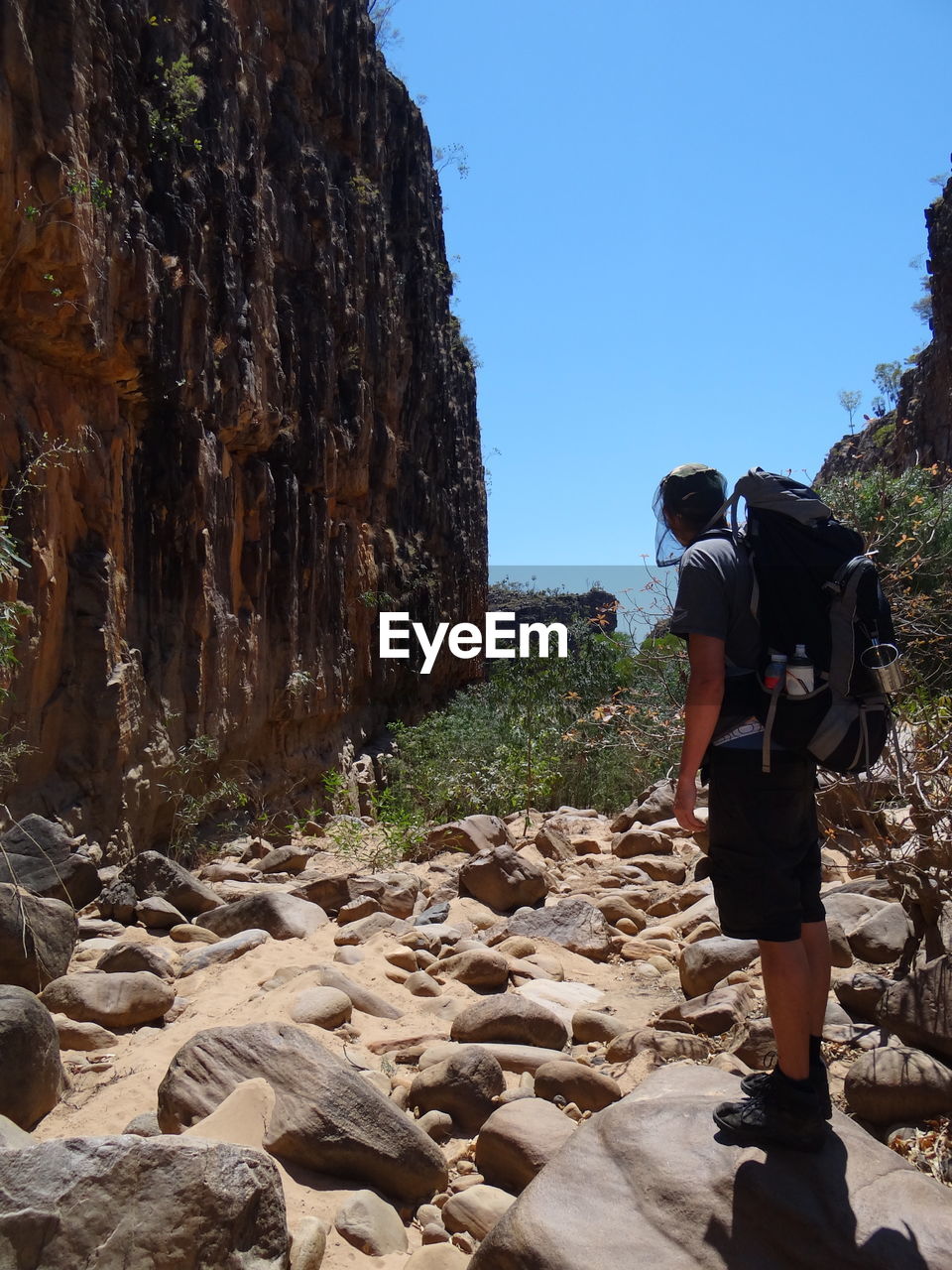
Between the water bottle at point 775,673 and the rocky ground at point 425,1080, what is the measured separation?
3.86 feet

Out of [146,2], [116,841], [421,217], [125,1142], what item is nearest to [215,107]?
[146,2]

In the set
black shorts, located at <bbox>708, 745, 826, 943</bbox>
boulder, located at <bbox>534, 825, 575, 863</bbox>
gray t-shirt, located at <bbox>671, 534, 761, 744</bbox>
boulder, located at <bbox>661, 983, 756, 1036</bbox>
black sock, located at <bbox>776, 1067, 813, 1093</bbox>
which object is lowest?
boulder, located at <bbox>534, 825, 575, 863</bbox>

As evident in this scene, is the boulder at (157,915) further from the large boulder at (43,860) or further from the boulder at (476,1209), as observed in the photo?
the boulder at (476,1209)

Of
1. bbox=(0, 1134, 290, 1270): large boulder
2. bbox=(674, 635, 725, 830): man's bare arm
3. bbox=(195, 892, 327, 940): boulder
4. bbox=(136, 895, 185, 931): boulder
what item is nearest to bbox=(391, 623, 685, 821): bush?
bbox=(195, 892, 327, 940): boulder

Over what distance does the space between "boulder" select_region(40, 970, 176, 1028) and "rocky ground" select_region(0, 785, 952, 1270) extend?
0.4 inches

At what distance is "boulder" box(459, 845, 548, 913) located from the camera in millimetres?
6598

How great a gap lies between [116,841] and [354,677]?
8244 mm

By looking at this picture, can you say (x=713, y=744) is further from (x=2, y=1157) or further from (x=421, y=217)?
(x=421, y=217)

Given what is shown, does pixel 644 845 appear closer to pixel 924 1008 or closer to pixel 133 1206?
pixel 924 1008

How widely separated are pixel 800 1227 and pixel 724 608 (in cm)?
151

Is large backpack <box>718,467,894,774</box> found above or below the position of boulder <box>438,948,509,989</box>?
above

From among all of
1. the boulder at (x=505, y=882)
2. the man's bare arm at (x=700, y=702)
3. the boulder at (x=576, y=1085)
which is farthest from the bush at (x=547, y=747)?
the man's bare arm at (x=700, y=702)

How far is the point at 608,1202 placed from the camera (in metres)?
2.43

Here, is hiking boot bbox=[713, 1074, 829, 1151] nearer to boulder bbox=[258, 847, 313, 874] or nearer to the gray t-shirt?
the gray t-shirt
